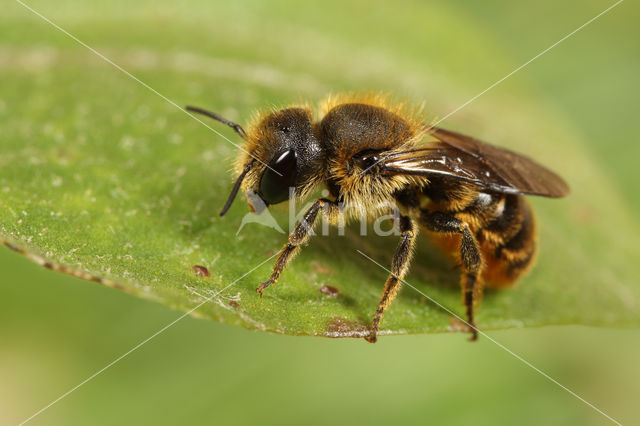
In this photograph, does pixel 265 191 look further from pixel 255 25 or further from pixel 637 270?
pixel 637 270

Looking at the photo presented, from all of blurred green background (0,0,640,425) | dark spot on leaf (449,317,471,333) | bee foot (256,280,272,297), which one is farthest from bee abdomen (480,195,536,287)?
bee foot (256,280,272,297)

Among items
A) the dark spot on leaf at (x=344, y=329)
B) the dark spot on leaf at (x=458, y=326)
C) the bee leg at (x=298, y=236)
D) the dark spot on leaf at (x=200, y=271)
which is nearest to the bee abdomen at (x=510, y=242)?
the dark spot on leaf at (x=458, y=326)

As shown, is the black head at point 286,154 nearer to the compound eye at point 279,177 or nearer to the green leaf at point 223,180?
the compound eye at point 279,177

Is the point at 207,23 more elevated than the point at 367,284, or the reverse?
the point at 207,23

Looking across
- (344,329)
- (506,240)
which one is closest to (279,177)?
(344,329)

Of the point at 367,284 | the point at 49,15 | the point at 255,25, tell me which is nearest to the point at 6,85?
the point at 49,15

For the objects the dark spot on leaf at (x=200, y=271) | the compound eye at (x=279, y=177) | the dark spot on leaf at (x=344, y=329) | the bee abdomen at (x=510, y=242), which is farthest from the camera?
the bee abdomen at (x=510, y=242)

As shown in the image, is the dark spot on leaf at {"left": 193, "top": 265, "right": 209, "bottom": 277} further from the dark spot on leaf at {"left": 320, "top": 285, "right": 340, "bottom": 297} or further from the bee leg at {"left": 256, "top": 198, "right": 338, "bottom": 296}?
the dark spot on leaf at {"left": 320, "top": 285, "right": 340, "bottom": 297}
